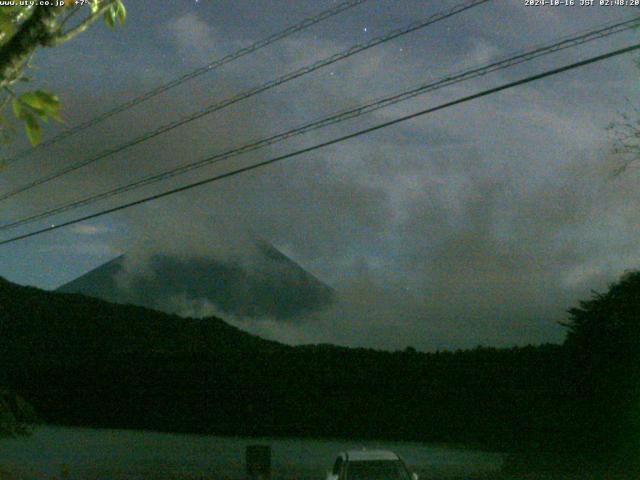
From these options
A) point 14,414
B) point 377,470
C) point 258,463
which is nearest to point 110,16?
point 377,470

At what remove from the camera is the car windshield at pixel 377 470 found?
13625 mm

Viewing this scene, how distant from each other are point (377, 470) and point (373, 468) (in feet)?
0.25

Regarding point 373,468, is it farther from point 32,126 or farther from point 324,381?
point 324,381

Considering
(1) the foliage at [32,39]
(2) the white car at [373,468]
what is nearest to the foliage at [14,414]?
(2) the white car at [373,468]

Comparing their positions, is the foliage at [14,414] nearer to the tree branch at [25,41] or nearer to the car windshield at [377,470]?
the car windshield at [377,470]

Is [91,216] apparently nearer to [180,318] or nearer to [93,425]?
[93,425]

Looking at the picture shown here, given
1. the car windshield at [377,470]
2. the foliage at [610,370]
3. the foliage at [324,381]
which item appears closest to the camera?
the car windshield at [377,470]

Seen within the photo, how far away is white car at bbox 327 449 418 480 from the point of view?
13633mm

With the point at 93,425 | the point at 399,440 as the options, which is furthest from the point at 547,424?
the point at 93,425

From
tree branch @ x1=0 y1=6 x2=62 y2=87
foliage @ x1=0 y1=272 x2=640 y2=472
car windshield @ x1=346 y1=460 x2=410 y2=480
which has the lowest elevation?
car windshield @ x1=346 y1=460 x2=410 y2=480

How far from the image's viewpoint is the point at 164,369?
40375mm

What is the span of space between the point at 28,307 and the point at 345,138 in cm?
3496

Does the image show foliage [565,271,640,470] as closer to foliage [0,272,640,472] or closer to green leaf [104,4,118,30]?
foliage [0,272,640,472]

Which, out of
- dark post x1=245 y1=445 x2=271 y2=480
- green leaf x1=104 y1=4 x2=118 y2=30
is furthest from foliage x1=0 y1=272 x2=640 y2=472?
green leaf x1=104 y1=4 x2=118 y2=30
